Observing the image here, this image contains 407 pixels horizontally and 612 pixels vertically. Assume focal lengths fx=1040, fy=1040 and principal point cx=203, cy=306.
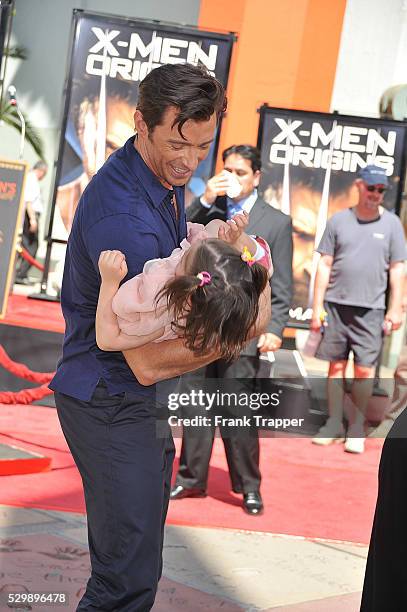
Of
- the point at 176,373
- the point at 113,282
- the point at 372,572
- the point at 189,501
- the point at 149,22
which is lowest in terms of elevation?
the point at 189,501

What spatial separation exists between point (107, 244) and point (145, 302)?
0.16m

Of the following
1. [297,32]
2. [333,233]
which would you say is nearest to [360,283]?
[333,233]

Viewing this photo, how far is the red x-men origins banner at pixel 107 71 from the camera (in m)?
7.69

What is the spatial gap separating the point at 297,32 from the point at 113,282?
10.4 meters

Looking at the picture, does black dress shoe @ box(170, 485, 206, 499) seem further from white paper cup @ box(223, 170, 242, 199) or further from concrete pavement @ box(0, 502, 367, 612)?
A: white paper cup @ box(223, 170, 242, 199)

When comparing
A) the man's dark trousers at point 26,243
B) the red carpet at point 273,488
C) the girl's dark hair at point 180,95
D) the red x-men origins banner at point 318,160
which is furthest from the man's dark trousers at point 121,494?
the man's dark trousers at point 26,243

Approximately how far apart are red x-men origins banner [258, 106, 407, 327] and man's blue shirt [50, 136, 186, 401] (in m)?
5.46

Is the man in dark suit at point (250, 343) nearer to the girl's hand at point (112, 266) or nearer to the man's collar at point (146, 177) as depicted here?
the man's collar at point (146, 177)

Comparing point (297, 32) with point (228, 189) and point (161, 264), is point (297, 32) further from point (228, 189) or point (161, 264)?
point (161, 264)

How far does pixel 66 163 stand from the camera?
7.93 m

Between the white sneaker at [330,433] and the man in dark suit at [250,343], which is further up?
the man in dark suit at [250,343]

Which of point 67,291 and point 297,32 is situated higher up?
point 297,32

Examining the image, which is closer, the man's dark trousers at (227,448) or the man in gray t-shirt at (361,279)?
the man's dark trousers at (227,448)

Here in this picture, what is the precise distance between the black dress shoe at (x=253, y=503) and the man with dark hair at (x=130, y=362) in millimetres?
2728
